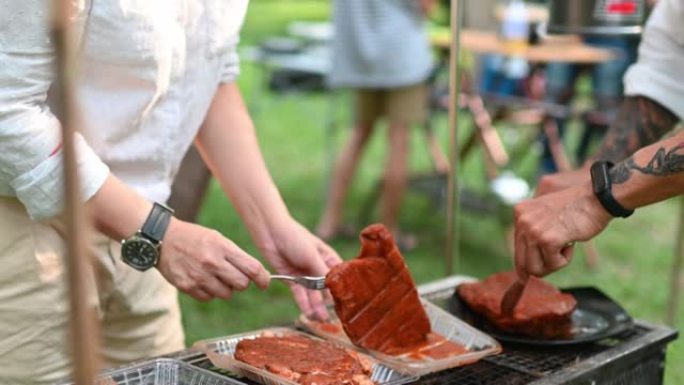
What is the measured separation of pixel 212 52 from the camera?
197cm

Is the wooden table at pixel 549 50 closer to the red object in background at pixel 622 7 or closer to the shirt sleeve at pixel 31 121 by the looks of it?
the red object in background at pixel 622 7

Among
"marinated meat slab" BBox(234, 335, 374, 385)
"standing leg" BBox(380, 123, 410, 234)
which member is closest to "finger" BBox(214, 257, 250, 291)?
"marinated meat slab" BBox(234, 335, 374, 385)

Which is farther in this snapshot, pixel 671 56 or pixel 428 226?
pixel 428 226

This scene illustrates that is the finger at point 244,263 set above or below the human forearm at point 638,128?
below

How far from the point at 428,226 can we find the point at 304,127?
10.4 ft

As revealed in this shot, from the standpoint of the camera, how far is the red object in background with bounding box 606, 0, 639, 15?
257 centimetres

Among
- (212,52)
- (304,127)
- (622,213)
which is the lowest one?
(304,127)

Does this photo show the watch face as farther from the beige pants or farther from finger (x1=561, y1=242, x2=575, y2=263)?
finger (x1=561, y1=242, x2=575, y2=263)

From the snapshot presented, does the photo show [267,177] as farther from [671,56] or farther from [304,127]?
[304,127]

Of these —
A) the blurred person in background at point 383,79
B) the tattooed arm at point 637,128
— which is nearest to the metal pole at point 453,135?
the tattooed arm at point 637,128

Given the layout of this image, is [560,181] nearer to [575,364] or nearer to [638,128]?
[638,128]

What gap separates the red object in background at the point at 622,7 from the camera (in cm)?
257

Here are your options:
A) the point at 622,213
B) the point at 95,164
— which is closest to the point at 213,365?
the point at 95,164

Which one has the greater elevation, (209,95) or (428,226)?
(209,95)
